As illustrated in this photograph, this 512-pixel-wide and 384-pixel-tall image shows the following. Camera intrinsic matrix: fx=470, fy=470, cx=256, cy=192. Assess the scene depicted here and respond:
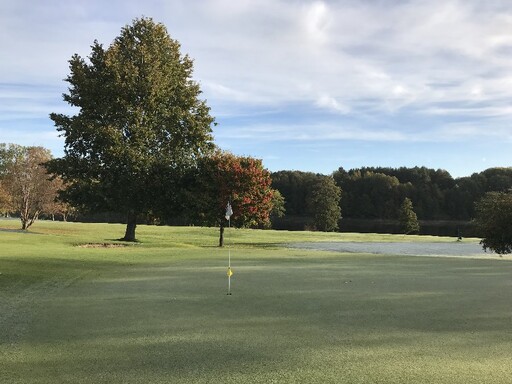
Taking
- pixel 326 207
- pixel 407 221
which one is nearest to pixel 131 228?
pixel 326 207

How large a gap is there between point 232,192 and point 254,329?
77.2 feet

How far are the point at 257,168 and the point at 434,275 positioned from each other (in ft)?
58.8

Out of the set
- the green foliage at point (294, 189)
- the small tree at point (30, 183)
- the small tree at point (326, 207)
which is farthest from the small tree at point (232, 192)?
the green foliage at point (294, 189)

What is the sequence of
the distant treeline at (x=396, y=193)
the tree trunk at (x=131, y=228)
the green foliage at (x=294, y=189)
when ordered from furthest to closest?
the green foliage at (x=294, y=189), the distant treeline at (x=396, y=193), the tree trunk at (x=131, y=228)

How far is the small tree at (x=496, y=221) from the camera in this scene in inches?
575

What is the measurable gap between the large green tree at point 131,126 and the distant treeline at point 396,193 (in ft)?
301

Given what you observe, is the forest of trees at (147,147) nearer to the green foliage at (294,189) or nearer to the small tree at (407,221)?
the small tree at (407,221)

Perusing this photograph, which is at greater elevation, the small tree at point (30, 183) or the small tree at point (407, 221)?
the small tree at point (30, 183)

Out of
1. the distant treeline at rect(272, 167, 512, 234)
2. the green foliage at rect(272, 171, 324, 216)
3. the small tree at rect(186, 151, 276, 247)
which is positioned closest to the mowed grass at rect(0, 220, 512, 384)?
the small tree at rect(186, 151, 276, 247)

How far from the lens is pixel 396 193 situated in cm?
13388

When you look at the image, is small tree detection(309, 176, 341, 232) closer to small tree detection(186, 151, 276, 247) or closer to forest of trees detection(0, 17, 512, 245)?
forest of trees detection(0, 17, 512, 245)

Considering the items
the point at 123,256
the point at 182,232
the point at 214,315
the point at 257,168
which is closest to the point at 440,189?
the point at 182,232

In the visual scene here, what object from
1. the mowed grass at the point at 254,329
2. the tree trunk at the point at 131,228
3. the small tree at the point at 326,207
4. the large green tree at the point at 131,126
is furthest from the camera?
the small tree at the point at 326,207

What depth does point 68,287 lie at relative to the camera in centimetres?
1158
